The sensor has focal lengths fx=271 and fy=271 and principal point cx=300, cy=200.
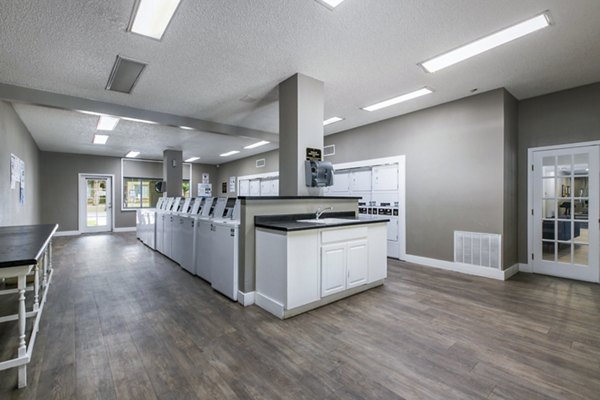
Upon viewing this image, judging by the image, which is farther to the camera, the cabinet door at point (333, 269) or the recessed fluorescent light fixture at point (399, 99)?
the recessed fluorescent light fixture at point (399, 99)

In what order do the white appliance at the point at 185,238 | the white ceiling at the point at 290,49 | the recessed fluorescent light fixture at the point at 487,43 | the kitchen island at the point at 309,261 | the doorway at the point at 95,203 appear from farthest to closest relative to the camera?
the doorway at the point at 95,203, the white appliance at the point at 185,238, the kitchen island at the point at 309,261, the recessed fluorescent light fixture at the point at 487,43, the white ceiling at the point at 290,49

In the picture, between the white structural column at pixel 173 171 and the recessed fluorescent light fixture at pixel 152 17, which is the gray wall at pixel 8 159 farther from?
the recessed fluorescent light fixture at pixel 152 17

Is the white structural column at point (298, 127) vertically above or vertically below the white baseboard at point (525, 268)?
above

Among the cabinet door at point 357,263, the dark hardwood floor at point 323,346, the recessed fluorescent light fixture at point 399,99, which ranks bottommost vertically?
the dark hardwood floor at point 323,346

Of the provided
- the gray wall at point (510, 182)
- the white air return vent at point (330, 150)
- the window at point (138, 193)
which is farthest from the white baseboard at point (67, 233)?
the gray wall at point (510, 182)

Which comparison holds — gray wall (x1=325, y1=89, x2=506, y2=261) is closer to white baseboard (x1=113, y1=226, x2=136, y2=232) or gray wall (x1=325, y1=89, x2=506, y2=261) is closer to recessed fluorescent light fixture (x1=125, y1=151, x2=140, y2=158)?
recessed fluorescent light fixture (x1=125, y1=151, x2=140, y2=158)

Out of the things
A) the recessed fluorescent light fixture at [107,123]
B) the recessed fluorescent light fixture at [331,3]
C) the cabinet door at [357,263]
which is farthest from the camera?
the recessed fluorescent light fixture at [107,123]

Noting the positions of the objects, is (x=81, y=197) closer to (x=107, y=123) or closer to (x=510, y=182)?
(x=107, y=123)

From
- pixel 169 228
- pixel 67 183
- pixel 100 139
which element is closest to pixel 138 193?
pixel 67 183

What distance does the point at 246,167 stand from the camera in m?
10.4

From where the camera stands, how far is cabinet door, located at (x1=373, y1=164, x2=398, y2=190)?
5465mm

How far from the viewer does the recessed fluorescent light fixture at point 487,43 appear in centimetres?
261

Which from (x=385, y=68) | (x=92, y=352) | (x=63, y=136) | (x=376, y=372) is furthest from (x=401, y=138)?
(x=63, y=136)

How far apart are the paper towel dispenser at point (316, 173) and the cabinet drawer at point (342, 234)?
2.69 ft
